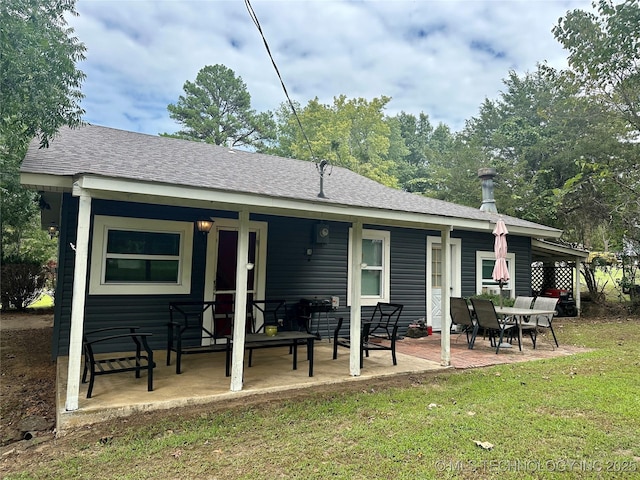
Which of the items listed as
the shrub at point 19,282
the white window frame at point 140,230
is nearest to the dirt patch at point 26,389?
the white window frame at point 140,230

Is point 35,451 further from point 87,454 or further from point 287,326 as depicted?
point 287,326

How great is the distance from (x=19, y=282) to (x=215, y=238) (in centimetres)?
892

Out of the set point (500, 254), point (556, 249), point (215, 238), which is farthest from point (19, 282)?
point (556, 249)

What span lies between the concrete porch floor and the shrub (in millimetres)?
8112

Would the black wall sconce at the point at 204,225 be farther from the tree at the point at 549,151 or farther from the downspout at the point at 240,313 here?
the tree at the point at 549,151

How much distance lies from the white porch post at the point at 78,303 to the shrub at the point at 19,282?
10.2m

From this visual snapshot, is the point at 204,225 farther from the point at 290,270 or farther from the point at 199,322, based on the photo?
the point at 290,270

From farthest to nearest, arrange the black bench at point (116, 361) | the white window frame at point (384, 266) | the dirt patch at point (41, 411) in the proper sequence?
the white window frame at point (384, 266) → the black bench at point (116, 361) → the dirt patch at point (41, 411)

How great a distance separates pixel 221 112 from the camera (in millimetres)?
24734

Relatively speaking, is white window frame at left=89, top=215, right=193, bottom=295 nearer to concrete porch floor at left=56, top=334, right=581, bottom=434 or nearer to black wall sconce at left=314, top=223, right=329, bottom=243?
concrete porch floor at left=56, top=334, right=581, bottom=434

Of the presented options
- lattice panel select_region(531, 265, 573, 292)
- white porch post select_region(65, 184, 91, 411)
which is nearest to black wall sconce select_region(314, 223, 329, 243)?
white porch post select_region(65, 184, 91, 411)

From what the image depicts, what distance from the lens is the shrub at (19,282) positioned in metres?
11.3

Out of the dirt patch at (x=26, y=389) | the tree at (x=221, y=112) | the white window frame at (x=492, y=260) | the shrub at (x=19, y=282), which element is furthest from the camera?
the tree at (x=221, y=112)

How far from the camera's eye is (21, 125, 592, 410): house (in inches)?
153
